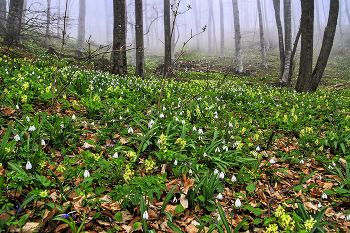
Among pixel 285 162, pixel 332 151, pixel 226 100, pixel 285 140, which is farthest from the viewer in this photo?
pixel 226 100

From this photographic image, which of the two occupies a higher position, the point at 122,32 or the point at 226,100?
the point at 122,32

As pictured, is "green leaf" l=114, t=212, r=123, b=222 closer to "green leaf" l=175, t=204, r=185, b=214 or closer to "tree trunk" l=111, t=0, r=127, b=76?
"green leaf" l=175, t=204, r=185, b=214

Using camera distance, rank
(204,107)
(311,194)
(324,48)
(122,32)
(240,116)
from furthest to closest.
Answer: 1. (324,48)
2. (122,32)
3. (240,116)
4. (204,107)
5. (311,194)

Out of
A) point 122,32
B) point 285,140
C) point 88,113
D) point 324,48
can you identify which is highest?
point 122,32

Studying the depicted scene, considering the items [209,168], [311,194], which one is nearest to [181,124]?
[209,168]

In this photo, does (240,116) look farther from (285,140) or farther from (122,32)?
(122,32)

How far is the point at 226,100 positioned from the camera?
6184 millimetres

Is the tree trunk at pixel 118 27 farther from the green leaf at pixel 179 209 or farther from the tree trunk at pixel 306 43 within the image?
the tree trunk at pixel 306 43

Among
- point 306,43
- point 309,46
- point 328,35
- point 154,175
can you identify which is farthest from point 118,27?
point 328,35

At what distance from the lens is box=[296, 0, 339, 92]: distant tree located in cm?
773

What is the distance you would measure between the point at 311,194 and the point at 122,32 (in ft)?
27.1

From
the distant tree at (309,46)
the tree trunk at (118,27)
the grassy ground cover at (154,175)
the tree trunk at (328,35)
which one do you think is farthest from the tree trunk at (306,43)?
the tree trunk at (118,27)

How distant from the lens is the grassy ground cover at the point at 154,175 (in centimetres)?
179

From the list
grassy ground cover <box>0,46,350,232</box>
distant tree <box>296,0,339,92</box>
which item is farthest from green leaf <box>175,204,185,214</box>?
distant tree <box>296,0,339,92</box>
